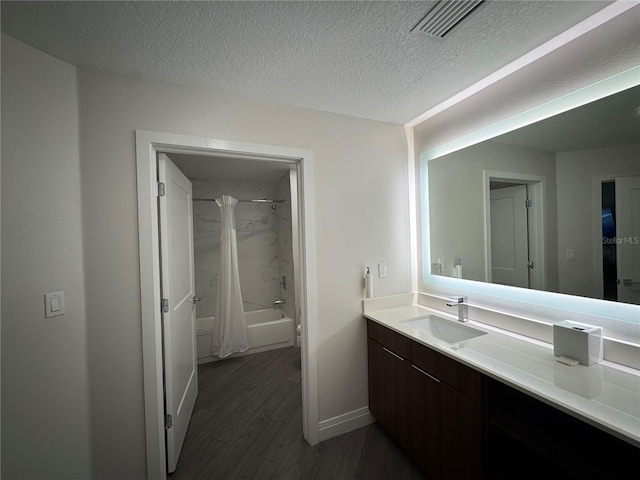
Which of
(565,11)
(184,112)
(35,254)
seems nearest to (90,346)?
(35,254)

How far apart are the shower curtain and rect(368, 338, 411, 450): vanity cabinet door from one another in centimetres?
176

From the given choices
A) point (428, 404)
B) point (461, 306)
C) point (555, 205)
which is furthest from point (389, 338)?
point (555, 205)

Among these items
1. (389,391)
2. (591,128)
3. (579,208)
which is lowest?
(389,391)

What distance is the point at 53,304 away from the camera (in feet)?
4.06

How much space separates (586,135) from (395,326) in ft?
4.74

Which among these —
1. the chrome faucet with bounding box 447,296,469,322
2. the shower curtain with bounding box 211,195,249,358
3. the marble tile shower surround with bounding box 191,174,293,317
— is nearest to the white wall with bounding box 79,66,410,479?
the chrome faucet with bounding box 447,296,469,322

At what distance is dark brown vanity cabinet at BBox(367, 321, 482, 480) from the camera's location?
1.17 m

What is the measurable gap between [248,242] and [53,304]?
2.60 meters

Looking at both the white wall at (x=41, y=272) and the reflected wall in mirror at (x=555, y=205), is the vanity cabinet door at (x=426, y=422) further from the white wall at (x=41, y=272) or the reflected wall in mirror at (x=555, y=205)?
the white wall at (x=41, y=272)

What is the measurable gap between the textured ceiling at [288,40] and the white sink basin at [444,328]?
158cm

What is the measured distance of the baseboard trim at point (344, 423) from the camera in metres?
1.84

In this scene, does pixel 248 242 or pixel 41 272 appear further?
pixel 248 242

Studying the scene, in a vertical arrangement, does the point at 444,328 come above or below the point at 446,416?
above

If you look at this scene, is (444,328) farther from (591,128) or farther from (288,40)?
(288,40)
